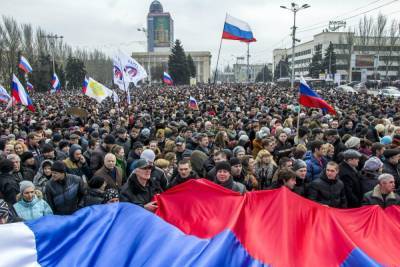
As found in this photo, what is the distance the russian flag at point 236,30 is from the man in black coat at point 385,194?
1294 cm

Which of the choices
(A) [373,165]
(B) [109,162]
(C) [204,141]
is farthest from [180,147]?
(A) [373,165]

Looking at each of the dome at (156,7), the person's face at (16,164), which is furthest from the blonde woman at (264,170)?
the dome at (156,7)

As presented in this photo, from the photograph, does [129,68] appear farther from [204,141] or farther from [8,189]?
[8,189]

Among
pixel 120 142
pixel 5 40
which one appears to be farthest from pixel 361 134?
pixel 5 40

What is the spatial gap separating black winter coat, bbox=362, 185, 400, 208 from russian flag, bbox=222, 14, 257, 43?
42.4 ft

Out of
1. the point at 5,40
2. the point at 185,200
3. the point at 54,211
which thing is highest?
the point at 5,40

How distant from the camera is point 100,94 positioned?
1689cm

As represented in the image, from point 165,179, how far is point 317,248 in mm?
2838

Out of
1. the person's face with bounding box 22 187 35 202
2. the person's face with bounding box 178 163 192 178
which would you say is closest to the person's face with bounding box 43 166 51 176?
the person's face with bounding box 22 187 35 202

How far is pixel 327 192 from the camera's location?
5137 mm

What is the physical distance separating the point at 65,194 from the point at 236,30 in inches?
523

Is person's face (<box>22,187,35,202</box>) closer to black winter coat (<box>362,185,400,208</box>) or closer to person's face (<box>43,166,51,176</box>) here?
person's face (<box>43,166,51,176</box>)

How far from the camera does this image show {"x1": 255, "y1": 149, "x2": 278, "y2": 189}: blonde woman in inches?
245

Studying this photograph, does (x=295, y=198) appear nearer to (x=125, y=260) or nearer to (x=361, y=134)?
(x=125, y=260)
